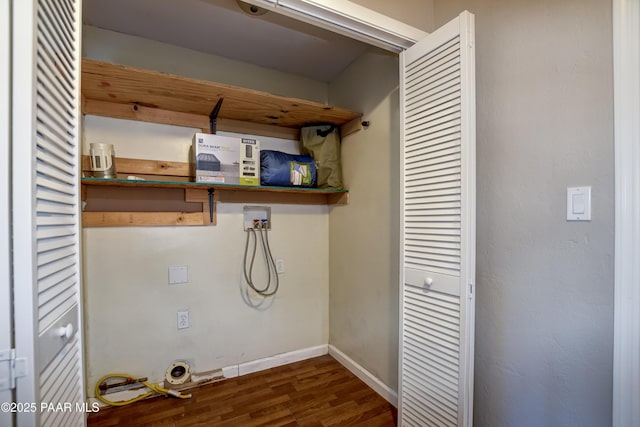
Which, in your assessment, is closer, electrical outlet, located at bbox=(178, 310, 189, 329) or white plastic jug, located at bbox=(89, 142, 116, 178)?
white plastic jug, located at bbox=(89, 142, 116, 178)

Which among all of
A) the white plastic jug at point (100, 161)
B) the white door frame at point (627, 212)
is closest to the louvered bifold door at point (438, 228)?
the white door frame at point (627, 212)

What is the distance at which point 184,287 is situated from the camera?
2.12m

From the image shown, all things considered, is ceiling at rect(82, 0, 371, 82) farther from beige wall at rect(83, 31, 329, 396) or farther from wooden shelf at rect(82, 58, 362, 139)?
wooden shelf at rect(82, 58, 362, 139)

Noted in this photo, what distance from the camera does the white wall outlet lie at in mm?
2078

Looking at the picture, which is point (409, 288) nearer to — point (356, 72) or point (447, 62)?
point (447, 62)

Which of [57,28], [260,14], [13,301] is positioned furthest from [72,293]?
[260,14]

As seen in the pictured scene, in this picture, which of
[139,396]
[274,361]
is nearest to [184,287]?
[139,396]

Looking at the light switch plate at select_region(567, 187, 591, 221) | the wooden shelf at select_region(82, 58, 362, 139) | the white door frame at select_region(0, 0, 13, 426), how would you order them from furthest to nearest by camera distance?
the wooden shelf at select_region(82, 58, 362, 139) → the light switch plate at select_region(567, 187, 591, 221) → the white door frame at select_region(0, 0, 13, 426)

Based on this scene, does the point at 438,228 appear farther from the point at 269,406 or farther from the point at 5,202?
the point at 269,406

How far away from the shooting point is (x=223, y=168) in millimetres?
1965

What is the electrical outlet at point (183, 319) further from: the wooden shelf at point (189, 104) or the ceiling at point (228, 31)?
the ceiling at point (228, 31)

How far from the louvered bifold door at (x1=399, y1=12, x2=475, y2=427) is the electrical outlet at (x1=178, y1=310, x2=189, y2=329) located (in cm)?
149

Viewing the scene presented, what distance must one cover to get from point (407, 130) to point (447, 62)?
348mm

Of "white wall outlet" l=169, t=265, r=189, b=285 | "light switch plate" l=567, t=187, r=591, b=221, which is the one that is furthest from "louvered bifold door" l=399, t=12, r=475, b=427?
"white wall outlet" l=169, t=265, r=189, b=285
